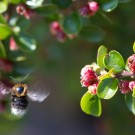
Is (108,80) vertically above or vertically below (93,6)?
below

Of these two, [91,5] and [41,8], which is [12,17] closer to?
[41,8]

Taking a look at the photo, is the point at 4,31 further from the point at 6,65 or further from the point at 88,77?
the point at 88,77

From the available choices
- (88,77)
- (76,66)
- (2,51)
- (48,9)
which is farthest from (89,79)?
(76,66)

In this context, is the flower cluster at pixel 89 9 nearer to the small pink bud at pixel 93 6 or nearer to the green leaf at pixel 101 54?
the small pink bud at pixel 93 6

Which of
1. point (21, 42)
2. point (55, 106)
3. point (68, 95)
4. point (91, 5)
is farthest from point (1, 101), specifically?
point (55, 106)

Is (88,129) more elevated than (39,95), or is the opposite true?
(88,129)
